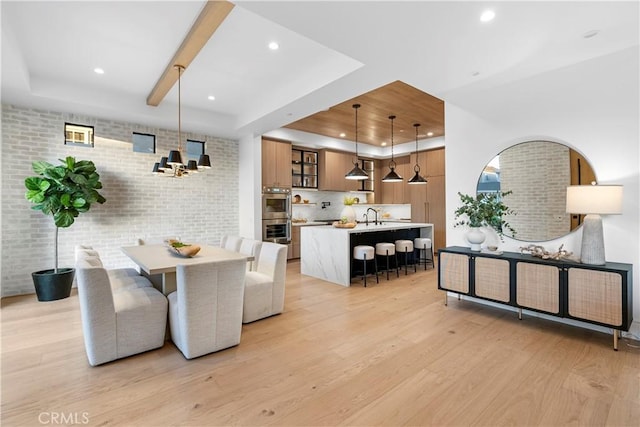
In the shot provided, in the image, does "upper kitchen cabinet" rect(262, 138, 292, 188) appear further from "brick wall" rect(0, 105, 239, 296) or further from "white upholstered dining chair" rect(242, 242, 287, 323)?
"white upholstered dining chair" rect(242, 242, 287, 323)

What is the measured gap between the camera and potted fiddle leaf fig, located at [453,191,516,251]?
363 centimetres

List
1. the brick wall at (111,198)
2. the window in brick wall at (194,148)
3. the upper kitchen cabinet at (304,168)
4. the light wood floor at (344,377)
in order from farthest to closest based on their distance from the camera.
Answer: the upper kitchen cabinet at (304,168) < the window in brick wall at (194,148) < the brick wall at (111,198) < the light wood floor at (344,377)

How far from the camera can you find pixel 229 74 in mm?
3949

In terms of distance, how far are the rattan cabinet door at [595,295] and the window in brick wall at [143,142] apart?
618 cm

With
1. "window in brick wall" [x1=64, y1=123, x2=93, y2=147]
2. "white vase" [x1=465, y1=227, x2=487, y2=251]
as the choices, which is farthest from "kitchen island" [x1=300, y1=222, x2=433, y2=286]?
"window in brick wall" [x1=64, y1=123, x2=93, y2=147]

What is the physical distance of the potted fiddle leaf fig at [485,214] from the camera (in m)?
3.63

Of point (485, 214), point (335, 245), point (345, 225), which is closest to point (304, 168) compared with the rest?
point (345, 225)

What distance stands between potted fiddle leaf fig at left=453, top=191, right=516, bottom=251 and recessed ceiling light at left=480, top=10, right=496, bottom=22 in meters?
2.16

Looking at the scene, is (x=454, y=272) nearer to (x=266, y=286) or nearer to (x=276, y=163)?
(x=266, y=286)

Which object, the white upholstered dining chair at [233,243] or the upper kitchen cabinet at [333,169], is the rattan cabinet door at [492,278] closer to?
the white upholstered dining chair at [233,243]

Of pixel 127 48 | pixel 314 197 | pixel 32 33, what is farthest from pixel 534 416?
pixel 314 197

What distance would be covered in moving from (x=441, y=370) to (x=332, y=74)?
10.2ft

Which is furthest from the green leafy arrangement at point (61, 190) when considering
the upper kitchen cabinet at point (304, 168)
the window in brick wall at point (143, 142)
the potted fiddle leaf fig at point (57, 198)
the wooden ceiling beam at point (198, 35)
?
the upper kitchen cabinet at point (304, 168)

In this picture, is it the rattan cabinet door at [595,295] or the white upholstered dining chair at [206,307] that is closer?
the white upholstered dining chair at [206,307]
